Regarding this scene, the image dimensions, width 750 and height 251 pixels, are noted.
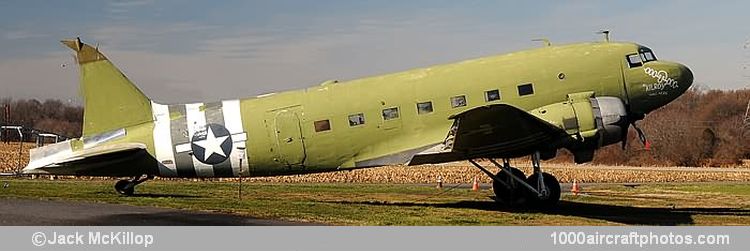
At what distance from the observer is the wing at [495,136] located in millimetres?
14656

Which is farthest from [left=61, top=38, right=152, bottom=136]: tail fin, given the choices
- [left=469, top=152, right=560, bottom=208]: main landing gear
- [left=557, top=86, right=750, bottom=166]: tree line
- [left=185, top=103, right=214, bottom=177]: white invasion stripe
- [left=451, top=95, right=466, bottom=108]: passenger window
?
[left=557, top=86, right=750, bottom=166]: tree line

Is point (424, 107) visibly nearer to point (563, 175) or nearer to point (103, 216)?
point (103, 216)

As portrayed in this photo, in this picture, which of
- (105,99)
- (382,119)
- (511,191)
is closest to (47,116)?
(105,99)

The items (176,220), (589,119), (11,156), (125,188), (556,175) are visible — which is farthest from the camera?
(556,175)

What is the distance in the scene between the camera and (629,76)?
53.8 feet

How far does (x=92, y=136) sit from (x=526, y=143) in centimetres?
909

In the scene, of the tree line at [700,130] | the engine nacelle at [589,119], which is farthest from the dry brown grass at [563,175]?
the engine nacelle at [589,119]

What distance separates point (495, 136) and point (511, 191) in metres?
2.12

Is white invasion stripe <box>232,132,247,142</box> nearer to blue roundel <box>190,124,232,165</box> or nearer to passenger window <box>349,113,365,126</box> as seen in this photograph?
blue roundel <box>190,124,232,165</box>

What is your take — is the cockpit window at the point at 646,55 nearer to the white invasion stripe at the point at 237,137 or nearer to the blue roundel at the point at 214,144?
the white invasion stripe at the point at 237,137

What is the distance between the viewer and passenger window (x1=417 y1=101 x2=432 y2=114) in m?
16.3

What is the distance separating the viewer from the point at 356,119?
16578 mm

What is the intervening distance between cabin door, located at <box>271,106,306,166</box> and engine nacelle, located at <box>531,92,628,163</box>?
15.8 feet

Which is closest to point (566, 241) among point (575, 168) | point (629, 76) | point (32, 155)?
point (629, 76)
